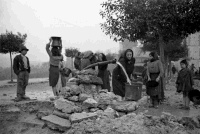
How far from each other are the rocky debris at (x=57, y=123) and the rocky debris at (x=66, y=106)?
0.24 metres

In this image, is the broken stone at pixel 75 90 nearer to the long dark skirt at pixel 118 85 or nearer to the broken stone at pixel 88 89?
the broken stone at pixel 88 89

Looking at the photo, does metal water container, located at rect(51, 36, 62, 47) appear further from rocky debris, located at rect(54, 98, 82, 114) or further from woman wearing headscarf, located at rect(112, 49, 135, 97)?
rocky debris, located at rect(54, 98, 82, 114)

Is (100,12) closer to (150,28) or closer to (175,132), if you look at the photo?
(150,28)

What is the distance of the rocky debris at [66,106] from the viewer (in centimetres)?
451

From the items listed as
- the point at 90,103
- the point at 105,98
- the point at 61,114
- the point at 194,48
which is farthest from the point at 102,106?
the point at 194,48

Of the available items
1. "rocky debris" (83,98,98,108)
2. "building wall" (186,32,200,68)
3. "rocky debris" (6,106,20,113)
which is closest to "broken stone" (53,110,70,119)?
"rocky debris" (83,98,98,108)

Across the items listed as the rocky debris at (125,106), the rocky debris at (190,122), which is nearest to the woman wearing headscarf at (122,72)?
the rocky debris at (125,106)

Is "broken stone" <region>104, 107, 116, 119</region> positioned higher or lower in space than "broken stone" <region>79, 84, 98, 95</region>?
lower

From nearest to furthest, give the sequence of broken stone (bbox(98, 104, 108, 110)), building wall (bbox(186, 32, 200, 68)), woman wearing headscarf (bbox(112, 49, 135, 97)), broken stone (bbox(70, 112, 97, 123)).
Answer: broken stone (bbox(70, 112, 97, 123)) → broken stone (bbox(98, 104, 108, 110)) → woman wearing headscarf (bbox(112, 49, 135, 97)) → building wall (bbox(186, 32, 200, 68))

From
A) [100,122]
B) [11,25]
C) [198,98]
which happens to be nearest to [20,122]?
[100,122]

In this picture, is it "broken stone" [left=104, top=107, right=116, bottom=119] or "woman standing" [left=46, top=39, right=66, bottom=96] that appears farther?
"woman standing" [left=46, top=39, right=66, bottom=96]

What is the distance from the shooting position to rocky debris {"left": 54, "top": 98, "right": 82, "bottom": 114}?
4508 millimetres

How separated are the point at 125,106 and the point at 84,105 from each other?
1.02 metres

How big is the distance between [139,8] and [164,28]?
1282 millimetres
